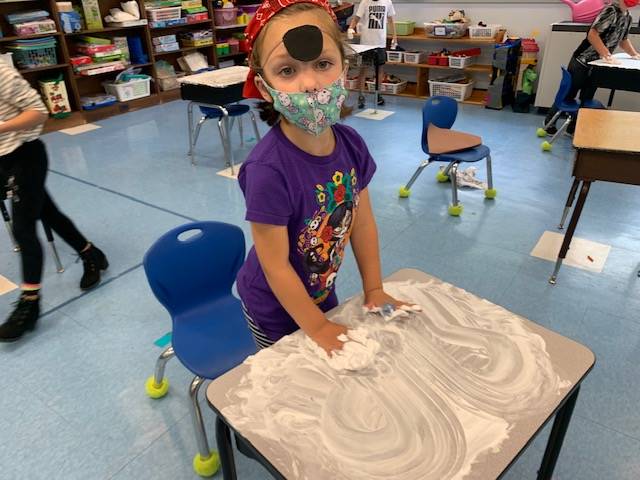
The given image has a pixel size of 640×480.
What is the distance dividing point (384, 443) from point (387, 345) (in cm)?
24

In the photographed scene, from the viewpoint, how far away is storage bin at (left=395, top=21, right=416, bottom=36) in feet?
18.4

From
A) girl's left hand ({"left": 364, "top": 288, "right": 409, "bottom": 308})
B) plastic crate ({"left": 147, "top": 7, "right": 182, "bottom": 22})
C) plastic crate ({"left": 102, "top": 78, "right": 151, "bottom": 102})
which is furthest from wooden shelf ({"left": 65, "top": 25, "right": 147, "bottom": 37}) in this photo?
girl's left hand ({"left": 364, "top": 288, "right": 409, "bottom": 308})

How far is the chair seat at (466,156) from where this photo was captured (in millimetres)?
2805

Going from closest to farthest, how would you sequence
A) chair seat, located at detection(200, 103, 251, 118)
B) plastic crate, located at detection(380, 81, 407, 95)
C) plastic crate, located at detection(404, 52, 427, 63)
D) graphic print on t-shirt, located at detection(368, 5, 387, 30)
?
chair seat, located at detection(200, 103, 251, 118) < graphic print on t-shirt, located at detection(368, 5, 387, 30) < plastic crate, located at detection(404, 52, 427, 63) < plastic crate, located at detection(380, 81, 407, 95)

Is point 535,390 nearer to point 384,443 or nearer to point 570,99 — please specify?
point 384,443

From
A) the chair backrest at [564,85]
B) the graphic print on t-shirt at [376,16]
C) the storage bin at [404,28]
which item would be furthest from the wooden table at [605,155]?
the storage bin at [404,28]

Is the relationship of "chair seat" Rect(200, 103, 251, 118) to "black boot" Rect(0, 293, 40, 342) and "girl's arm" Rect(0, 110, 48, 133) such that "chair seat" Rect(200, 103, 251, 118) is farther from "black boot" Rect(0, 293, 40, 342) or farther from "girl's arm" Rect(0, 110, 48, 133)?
"black boot" Rect(0, 293, 40, 342)

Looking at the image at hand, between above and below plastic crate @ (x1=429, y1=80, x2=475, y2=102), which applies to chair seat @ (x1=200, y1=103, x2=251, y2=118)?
above

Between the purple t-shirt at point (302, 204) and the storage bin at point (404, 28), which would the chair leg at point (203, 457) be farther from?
the storage bin at point (404, 28)

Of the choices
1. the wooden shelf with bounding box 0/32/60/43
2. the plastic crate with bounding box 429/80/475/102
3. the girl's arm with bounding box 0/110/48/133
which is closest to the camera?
the girl's arm with bounding box 0/110/48/133

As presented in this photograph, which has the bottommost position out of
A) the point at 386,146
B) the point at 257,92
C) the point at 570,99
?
the point at 386,146

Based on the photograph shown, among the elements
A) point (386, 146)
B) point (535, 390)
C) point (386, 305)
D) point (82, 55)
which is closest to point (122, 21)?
point (82, 55)

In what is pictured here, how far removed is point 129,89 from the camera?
5.21 metres

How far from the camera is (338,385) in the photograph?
891mm
